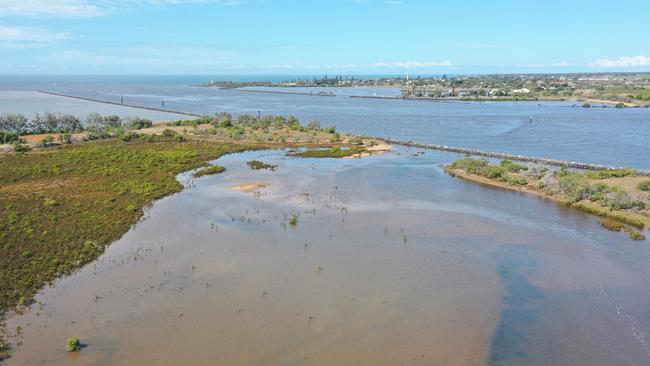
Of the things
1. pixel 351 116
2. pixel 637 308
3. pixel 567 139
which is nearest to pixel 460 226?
pixel 637 308

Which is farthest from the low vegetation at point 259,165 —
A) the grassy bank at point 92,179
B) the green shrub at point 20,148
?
the green shrub at point 20,148

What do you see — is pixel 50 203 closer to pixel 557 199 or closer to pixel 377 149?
pixel 557 199

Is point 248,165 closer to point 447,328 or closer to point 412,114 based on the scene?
point 447,328

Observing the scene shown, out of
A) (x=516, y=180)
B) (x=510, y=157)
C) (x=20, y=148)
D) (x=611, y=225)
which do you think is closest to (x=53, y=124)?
(x=20, y=148)

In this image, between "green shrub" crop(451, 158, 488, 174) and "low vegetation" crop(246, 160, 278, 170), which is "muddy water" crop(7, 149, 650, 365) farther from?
"low vegetation" crop(246, 160, 278, 170)

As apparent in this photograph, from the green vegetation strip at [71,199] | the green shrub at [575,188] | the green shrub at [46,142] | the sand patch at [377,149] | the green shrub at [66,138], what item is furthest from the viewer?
the green shrub at [66,138]

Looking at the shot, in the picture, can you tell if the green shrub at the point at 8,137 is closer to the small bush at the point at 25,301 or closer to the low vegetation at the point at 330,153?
the low vegetation at the point at 330,153
